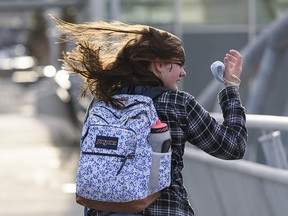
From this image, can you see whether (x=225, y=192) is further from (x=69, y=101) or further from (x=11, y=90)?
(x=11, y=90)

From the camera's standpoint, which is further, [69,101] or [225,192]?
[69,101]

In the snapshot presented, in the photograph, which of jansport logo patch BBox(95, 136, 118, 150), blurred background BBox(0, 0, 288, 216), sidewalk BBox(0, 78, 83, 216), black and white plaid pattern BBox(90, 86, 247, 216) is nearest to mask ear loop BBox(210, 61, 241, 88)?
black and white plaid pattern BBox(90, 86, 247, 216)

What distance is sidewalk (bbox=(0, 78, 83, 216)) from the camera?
10.3 metres

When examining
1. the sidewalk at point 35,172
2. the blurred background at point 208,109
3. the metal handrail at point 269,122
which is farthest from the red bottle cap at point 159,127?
the sidewalk at point 35,172

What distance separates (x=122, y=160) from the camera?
3.51 meters

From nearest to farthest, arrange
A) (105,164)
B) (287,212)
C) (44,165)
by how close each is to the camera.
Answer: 1. (105,164)
2. (287,212)
3. (44,165)

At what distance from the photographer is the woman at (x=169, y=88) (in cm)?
367

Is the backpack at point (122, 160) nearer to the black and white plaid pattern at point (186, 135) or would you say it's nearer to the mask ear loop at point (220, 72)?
the black and white plaid pattern at point (186, 135)

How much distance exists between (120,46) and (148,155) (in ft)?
1.60

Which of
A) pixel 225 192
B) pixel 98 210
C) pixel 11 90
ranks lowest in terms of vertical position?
pixel 11 90

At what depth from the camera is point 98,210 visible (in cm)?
362

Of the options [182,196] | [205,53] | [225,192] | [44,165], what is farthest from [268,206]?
[205,53]

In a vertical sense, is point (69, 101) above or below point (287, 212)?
below

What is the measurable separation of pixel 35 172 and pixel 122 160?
10.7m
